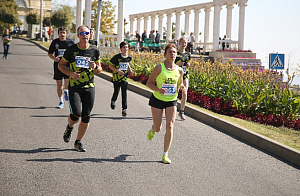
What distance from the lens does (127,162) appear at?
21.7 ft

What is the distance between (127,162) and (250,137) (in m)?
3.19

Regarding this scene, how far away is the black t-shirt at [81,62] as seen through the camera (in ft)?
22.9

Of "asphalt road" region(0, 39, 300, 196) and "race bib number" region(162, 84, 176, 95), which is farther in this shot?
"race bib number" region(162, 84, 176, 95)

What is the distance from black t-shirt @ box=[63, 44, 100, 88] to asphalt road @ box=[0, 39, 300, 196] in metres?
1.15

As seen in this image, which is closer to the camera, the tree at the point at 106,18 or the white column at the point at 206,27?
the white column at the point at 206,27

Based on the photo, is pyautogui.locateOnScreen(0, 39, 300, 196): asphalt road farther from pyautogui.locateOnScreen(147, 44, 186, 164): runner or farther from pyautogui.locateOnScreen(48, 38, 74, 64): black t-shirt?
pyautogui.locateOnScreen(48, 38, 74, 64): black t-shirt

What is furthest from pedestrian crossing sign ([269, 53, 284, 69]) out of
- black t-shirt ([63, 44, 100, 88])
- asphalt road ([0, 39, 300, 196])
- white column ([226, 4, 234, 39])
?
white column ([226, 4, 234, 39])

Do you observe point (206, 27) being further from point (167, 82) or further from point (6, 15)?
point (167, 82)

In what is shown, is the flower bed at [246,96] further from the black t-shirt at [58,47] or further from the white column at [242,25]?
the white column at [242,25]

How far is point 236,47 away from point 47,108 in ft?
106

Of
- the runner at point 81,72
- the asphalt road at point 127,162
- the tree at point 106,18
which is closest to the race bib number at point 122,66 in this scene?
the asphalt road at point 127,162

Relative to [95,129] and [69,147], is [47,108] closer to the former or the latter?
[95,129]

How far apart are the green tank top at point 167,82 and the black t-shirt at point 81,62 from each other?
115 cm

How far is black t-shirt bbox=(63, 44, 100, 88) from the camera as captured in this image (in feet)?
22.9
